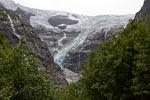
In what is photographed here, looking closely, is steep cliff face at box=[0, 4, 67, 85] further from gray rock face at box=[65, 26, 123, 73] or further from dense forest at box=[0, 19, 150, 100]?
dense forest at box=[0, 19, 150, 100]

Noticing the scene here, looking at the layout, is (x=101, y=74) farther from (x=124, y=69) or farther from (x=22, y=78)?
(x=22, y=78)

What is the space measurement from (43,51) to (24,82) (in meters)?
89.5

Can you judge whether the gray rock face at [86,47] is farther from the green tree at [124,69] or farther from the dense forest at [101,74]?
the green tree at [124,69]

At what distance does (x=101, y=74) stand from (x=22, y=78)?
7166mm

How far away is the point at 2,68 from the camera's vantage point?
12586 millimetres

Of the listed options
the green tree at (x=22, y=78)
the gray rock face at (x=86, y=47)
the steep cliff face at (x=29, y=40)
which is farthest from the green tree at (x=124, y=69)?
the gray rock face at (x=86, y=47)

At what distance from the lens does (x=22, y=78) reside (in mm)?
12742

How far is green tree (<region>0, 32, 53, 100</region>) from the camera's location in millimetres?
12211

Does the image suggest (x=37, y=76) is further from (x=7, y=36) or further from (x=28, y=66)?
(x=7, y=36)

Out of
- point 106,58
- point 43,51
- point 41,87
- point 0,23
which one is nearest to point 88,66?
point 106,58

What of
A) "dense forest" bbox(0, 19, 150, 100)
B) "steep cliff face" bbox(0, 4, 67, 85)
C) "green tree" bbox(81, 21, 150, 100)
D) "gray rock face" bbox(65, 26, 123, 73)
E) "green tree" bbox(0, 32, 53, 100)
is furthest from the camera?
"gray rock face" bbox(65, 26, 123, 73)

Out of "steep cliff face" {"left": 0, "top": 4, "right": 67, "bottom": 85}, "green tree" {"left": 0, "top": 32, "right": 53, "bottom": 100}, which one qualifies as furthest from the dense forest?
"steep cliff face" {"left": 0, "top": 4, "right": 67, "bottom": 85}

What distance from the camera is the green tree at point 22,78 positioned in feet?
40.1

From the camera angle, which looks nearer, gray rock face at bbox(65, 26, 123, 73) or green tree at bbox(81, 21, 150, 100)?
green tree at bbox(81, 21, 150, 100)
